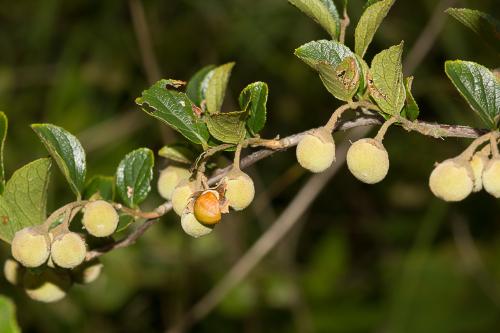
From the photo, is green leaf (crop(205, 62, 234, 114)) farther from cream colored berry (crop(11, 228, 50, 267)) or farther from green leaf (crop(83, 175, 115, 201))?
cream colored berry (crop(11, 228, 50, 267))

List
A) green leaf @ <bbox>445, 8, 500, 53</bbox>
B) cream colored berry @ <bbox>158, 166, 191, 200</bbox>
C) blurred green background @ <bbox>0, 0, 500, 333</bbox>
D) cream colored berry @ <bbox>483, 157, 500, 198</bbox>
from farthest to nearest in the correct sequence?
blurred green background @ <bbox>0, 0, 500, 333</bbox> → cream colored berry @ <bbox>158, 166, 191, 200</bbox> → green leaf @ <bbox>445, 8, 500, 53</bbox> → cream colored berry @ <bbox>483, 157, 500, 198</bbox>

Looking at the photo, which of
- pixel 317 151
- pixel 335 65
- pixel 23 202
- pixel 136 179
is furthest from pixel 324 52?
pixel 23 202

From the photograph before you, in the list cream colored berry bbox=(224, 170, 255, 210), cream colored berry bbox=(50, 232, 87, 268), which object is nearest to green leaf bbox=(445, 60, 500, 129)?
cream colored berry bbox=(224, 170, 255, 210)

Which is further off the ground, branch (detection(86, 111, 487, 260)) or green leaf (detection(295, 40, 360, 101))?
green leaf (detection(295, 40, 360, 101))

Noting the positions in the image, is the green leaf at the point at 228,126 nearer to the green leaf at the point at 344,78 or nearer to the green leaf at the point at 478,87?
the green leaf at the point at 344,78

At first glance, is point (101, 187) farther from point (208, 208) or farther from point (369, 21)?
point (369, 21)

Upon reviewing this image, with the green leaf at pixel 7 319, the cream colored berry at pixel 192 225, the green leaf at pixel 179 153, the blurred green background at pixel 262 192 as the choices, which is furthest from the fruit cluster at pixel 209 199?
the blurred green background at pixel 262 192
